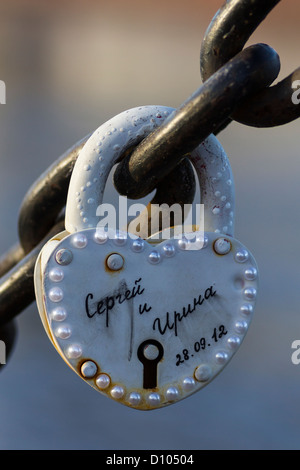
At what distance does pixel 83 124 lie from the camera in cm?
359

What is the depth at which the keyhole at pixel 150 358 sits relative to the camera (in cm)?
53

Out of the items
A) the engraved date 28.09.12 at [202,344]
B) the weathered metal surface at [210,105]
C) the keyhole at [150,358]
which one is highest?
the weathered metal surface at [210,105]

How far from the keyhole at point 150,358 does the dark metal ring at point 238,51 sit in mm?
174

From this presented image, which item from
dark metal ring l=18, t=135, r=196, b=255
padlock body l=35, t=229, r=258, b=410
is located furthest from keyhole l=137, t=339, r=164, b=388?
dark metal ring l=18, t=135, r=196, b=255

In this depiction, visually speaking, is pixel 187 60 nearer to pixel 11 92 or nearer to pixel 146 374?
pixel 11 92

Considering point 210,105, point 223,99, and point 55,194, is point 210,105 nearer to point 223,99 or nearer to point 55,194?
point 223,99

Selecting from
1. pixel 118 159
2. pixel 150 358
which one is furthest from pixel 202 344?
pixel 118 159

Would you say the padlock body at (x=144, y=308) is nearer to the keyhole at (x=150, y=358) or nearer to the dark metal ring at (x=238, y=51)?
the keyhole at (x=150, y=358)

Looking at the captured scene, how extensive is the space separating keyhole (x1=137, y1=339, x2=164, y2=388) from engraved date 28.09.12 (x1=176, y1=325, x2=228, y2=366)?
0.06 ft

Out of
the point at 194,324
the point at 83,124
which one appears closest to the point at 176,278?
the point at 194,324

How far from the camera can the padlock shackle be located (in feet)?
1.73

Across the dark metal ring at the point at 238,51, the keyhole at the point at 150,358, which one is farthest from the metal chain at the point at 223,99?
the keyhole at the point at 150,358

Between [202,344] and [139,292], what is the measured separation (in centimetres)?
7

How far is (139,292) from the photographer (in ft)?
1.74
